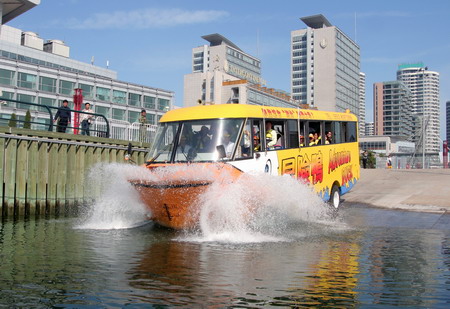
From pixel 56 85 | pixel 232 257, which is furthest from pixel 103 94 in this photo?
pixel 232 257

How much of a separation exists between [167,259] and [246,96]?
121 m

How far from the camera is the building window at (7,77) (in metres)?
70.8

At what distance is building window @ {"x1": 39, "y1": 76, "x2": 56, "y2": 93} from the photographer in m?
75.9

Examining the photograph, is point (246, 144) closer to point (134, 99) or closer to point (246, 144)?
point (246, 144)

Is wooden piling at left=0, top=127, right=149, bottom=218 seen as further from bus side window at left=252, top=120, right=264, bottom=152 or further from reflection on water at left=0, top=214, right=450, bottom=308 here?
bus side window at left=252, top=120, right=264, bottom=152

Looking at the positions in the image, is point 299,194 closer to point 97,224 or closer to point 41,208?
point 97,224

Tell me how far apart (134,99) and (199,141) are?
7966 cm

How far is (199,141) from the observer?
12.2 m

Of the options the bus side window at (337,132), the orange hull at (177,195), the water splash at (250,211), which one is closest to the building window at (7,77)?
the bus side window at (337,132)

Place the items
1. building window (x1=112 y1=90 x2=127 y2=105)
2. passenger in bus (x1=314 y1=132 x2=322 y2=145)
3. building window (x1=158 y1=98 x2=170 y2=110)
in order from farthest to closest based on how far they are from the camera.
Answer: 1. building window (x1=158 y1=98 x2=170 y2=110)
2. building window (x1=112 y1=90 x2=127 y2=105)
3. passenger in bus (x1=314 y1=132 x2=322 y2=145)

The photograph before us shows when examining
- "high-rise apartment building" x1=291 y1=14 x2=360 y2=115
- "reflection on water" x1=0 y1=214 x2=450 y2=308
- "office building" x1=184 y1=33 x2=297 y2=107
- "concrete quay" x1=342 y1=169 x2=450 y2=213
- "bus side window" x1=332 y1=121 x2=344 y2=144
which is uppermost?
"high-rise apartment building" x1=291 y1=14 x2=360 y2=115

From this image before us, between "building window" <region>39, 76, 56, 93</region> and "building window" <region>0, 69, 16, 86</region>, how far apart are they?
186 inches

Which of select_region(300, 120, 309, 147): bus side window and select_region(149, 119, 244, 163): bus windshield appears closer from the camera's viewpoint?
select_region(149, 119, 244, 163): bus windshield

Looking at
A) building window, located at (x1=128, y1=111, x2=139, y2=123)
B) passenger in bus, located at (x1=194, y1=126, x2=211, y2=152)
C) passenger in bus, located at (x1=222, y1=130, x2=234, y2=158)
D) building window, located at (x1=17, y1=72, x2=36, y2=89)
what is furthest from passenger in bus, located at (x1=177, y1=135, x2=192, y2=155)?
building window, located at (x1=128, y1=111, x2=139, y2=123)
